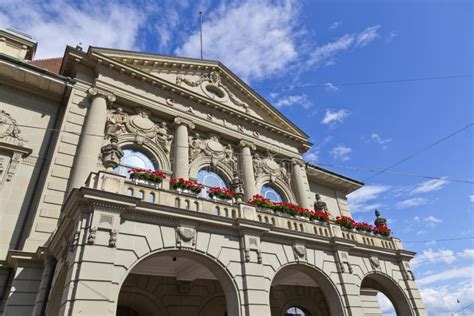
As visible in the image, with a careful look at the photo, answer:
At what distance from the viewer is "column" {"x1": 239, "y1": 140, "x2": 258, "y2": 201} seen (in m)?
18.5

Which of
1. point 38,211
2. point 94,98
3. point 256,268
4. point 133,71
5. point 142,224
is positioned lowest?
point 256,268

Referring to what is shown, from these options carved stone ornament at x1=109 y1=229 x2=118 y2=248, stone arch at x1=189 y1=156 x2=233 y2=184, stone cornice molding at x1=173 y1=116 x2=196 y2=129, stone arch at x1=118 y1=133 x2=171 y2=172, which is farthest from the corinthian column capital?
carved stone ornament at x1=109 y1=229 x2=118 y2=248

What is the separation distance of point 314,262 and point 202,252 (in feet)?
17.3

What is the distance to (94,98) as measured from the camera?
1563cm

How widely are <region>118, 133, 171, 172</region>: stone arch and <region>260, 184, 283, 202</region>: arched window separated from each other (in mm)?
6688

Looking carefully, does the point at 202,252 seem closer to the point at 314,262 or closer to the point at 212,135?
the point at 314,262

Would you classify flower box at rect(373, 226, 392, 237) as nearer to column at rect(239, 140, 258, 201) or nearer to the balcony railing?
the balcony railing

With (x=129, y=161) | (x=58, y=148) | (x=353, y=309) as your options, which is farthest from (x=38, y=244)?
(x=353, y=309)

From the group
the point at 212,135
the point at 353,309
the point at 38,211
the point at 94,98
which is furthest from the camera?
the point at 212,135

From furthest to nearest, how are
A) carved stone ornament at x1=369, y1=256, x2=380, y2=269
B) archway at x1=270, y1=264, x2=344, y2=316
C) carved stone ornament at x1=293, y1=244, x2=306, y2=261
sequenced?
carved stone ornament at x1=369, y1=256, x2=380, y2=269 → archway at x1=270, y1=264, x2=344, y2=316 → carved stone ornament at x1=293, y1=244, x2=306, y2=261

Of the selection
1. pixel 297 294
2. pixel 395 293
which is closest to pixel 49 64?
pixel 297 294

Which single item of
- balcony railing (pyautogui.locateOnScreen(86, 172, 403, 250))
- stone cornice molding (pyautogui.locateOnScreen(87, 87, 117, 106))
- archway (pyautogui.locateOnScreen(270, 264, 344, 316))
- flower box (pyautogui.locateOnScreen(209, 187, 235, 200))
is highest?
stone cornice molding (pyautogui.locateOnScreen(87, 87, 117, 106))

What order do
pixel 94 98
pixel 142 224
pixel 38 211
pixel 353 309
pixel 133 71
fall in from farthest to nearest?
1. pixel 133 71
2. pixel 94 98
3. pixel 353 309
4. pixel 38 211
5. pixel 142 224

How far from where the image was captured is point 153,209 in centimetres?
1012
